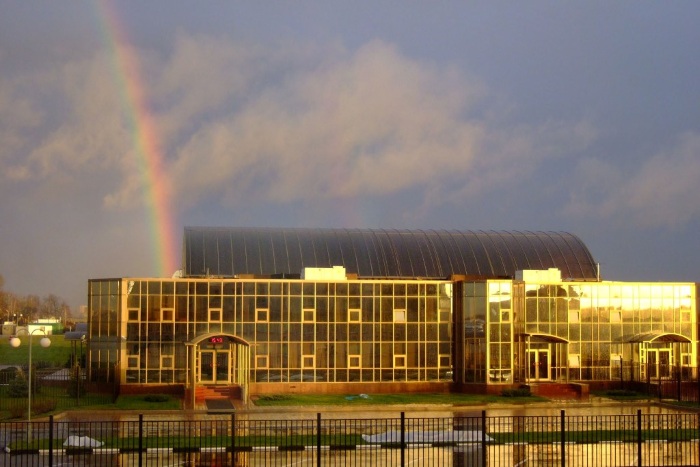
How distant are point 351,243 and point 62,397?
1130 inches

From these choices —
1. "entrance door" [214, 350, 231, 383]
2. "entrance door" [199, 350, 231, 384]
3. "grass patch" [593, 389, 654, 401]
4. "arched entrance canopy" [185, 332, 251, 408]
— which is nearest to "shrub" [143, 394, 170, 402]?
"arched entrance canopy" [185, 332, 251, 408]

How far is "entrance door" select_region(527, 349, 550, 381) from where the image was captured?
62.2 m

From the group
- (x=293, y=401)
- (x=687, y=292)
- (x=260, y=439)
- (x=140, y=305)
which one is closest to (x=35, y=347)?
(x=140, y=305)

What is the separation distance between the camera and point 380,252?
7656 centimetres

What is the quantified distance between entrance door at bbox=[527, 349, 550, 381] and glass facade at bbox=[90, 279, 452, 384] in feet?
17.5

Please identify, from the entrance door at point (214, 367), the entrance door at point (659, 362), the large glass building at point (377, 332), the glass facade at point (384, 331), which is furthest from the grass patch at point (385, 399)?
the entrance door at point (659, 362)

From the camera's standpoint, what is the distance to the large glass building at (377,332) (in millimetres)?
58812

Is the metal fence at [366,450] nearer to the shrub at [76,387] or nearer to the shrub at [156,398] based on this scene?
the shrub at [156,398]

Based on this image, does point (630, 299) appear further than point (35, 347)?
No

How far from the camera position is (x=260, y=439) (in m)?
33.7

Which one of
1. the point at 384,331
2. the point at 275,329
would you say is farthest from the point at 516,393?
the point at 275,329

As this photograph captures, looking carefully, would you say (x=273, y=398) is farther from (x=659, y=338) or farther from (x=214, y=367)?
(x=659, y=338)

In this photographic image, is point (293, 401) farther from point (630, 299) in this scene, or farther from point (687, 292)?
point (687, 292)

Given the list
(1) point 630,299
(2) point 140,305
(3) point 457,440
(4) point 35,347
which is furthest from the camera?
(4) point 35,347
